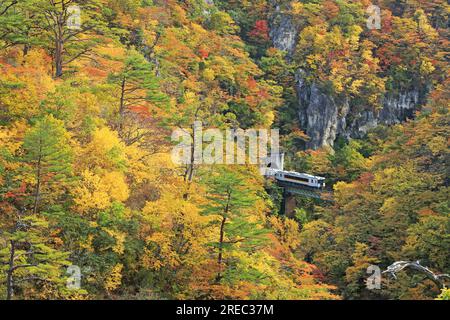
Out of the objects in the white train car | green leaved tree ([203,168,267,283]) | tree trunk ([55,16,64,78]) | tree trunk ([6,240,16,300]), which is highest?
tree trunk ([55,16,64,78])

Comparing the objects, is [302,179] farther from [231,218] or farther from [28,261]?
[28,261]

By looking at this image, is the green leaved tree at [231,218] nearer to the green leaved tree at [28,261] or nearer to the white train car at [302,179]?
the green leaved tree at [28,261]

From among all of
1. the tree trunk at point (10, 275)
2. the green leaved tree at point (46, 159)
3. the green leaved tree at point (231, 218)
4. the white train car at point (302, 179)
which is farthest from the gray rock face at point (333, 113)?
the tree trunk at point (10, 275)

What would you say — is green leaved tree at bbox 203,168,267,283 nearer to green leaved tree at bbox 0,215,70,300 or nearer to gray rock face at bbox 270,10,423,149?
green leaved tree at bbox 0,215,70,300

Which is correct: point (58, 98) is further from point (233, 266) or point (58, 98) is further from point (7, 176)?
point (233, 266)

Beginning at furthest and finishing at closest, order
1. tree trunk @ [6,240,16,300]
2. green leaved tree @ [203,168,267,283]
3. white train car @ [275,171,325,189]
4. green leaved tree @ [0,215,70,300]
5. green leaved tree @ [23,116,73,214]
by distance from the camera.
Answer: white train car @ [275,171,325,189]
green leaved tree @ [203,168,267,283]
green leaved tree @ [23,116,73,214]
green leaved tree @ [0,215,70,300]
tree trunk @ [6,240,16,300]

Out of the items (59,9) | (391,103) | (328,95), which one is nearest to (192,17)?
(328,95)

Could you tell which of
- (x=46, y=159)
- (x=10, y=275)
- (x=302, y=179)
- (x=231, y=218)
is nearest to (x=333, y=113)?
(x=302, y=179)

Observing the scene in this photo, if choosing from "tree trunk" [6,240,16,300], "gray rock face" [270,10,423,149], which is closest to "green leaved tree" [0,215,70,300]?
"tree trunk" [6,240,16,300]
